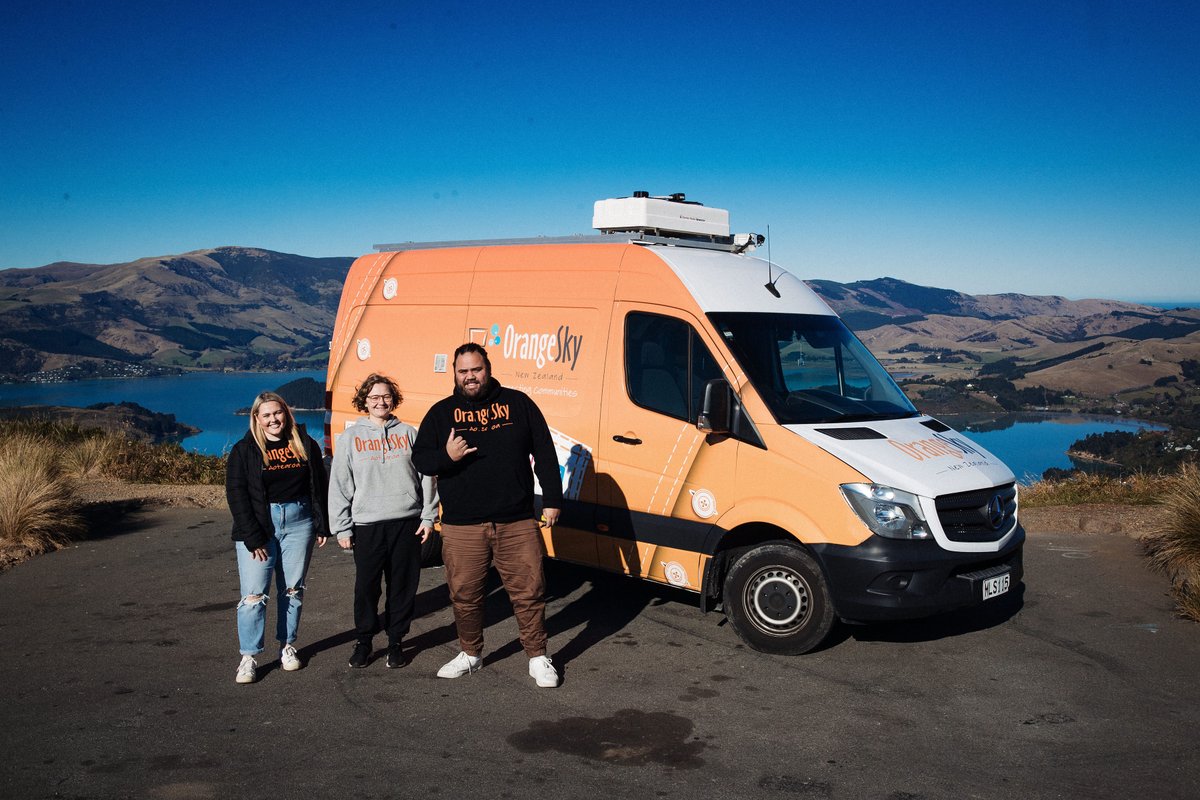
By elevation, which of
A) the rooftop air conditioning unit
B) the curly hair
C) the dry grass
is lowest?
the dry grass

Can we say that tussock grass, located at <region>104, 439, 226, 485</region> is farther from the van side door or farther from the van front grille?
the van front grille

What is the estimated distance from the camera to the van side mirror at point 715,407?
611 centimetres

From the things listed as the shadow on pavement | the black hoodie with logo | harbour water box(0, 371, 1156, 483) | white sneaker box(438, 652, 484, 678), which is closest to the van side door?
the black hoodie with logo

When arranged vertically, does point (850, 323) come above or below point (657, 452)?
above

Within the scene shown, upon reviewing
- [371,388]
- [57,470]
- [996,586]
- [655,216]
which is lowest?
[57,470]

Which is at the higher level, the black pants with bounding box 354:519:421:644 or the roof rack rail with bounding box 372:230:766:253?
the roof rack rail with bounding box 372:230:766:253

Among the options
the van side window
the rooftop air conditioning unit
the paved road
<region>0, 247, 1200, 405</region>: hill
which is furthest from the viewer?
<region>0, 247, 1200, 405</region>: hill

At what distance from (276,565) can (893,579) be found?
150 inches

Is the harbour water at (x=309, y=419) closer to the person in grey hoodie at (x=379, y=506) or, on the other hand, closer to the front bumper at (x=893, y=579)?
the person in grey hoodie at (x=379, y=506)

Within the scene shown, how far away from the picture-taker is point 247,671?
5805mm

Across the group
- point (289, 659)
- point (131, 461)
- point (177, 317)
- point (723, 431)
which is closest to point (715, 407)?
point (723, 431)

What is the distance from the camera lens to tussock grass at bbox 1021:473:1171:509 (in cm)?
1206

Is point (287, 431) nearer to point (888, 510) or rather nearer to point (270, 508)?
point (270, 508)

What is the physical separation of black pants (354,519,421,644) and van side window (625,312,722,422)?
6.15 ft
